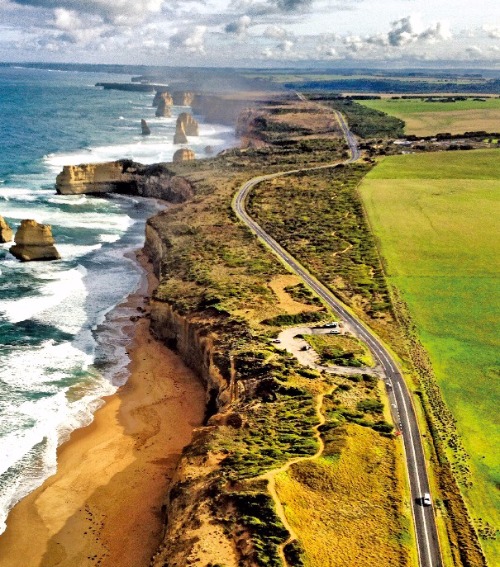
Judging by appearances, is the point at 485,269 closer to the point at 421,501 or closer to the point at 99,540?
the point at 421,501

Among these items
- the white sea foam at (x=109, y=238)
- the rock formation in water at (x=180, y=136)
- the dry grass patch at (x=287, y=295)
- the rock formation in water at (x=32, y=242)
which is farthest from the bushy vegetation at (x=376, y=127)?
the dry grass patch at (x=287, y=295)

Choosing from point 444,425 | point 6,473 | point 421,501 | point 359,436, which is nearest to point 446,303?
point 444,425

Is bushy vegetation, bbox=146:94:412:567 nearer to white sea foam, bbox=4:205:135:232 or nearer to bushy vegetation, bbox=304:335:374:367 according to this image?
bushy vegetation, bbox=304:335:374:367

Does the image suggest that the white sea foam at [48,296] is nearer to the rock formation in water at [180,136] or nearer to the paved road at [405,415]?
the paved road at [405,415]

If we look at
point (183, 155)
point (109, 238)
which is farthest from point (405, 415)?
point (183, 155)

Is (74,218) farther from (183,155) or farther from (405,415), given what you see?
(405,415)
